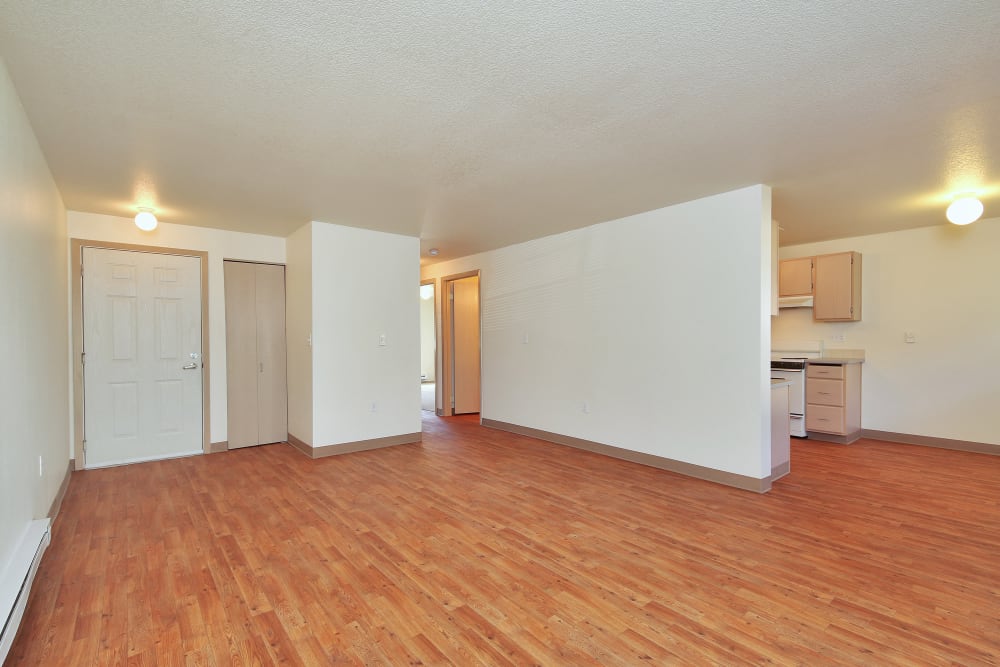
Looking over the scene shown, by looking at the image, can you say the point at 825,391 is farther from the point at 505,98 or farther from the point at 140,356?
the point at 140,356

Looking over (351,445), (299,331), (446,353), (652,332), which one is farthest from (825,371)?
(299,331)

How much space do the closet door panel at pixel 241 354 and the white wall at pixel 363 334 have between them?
3.22 feet

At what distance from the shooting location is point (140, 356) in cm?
452

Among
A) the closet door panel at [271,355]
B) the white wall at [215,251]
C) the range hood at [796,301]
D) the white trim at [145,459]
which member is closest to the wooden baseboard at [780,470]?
the range hood at [796,301]

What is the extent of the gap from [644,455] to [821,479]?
1.38 meters

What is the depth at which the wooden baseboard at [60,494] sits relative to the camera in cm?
306

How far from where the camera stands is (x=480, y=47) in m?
1.86

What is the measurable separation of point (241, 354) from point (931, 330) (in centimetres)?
726

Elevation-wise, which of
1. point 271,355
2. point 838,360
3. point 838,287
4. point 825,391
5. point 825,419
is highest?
point 838,287

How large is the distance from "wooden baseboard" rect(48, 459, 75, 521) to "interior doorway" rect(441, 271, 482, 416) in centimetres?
413

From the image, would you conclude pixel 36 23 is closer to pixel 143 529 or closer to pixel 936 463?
pixel 143 529

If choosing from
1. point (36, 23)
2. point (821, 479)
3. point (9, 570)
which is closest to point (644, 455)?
point (821, 479)

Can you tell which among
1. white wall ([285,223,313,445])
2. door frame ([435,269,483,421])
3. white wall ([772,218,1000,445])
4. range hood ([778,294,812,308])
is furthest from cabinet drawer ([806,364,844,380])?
white wall ([285,223,313,445])

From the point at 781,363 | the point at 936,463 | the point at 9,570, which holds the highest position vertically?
the point at 781,363
